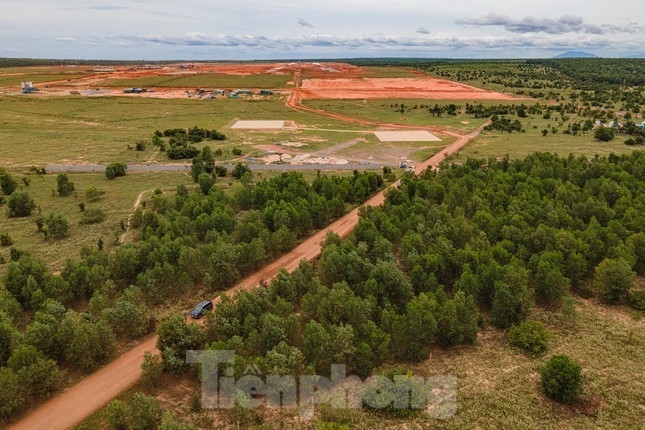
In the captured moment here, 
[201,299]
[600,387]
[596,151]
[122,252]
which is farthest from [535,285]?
[596,151]

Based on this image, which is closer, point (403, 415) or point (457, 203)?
point (403, 415)

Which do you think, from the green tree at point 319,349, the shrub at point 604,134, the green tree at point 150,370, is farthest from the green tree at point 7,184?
the shrub at point 604,134

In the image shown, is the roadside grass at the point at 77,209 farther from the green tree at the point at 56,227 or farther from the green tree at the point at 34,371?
the green tree at the point at 34,371

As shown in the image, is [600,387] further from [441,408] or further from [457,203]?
[457,203]

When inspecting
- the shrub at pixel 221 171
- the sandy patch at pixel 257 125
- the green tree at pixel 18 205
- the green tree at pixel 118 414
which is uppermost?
the sandy patch at pixel 257 125

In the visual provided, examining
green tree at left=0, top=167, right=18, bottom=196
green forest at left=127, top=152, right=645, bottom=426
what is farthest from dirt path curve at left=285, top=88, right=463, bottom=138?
green tree at left=0, top=167, right=18, bottom=196

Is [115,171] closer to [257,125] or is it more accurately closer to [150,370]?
[257,125]

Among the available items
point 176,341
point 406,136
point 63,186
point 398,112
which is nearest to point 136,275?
point 176,341
